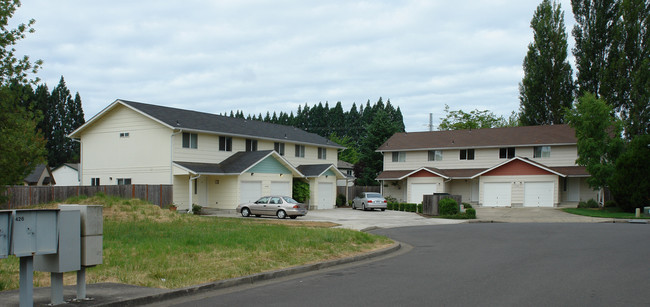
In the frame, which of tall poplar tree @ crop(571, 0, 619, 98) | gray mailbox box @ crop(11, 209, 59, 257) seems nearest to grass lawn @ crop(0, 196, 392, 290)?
gray mailbox box @ crop(11, 209, 59, 257)

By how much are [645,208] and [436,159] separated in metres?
20.3

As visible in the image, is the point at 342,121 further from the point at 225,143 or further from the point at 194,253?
the point at 194,253

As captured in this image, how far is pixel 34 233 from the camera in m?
7.38

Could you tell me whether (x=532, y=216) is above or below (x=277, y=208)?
below

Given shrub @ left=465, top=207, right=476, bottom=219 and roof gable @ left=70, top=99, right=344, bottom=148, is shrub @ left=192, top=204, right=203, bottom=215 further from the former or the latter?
shrub @ left=465, top=207, right=476, bottom=219

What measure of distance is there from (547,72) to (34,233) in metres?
54.7

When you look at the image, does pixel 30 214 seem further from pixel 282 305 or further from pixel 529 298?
pixel 529 298

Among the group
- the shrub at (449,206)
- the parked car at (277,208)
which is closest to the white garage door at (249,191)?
the parked car at (277,208)

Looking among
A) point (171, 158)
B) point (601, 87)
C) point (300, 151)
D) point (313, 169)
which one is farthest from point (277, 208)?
point (601, 87)

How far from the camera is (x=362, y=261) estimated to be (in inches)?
562

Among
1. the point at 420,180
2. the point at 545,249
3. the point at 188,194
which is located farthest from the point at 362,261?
the point at 420,180

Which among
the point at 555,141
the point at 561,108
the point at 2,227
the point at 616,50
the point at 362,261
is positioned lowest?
the point at 362,261

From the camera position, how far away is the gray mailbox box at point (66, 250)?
7.69 metres

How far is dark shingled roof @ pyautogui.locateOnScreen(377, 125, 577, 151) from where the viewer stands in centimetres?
4644
